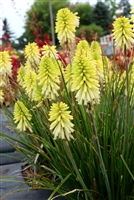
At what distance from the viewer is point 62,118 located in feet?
4.92

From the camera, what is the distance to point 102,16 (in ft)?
126

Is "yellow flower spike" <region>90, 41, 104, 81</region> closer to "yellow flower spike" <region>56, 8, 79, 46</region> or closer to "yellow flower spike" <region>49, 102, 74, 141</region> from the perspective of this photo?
"yellow flower spike" <region>56, 8, 79, 46</region>

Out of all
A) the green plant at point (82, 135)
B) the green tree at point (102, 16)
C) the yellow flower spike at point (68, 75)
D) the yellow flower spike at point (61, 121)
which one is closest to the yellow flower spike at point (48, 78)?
the green plant at point (82, 135)

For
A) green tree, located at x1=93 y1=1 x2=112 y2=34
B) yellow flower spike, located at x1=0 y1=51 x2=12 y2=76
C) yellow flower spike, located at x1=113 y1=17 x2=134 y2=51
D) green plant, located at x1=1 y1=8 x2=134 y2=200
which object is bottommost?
Answer: green plant, located at x1=1 y1=8 x2=134 y2=200

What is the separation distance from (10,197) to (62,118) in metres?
1.30

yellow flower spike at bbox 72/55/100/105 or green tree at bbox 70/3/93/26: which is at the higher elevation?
green tree at bbox 70/3/93/26

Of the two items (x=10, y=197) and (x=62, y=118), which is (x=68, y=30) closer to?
(x=62, y=118)

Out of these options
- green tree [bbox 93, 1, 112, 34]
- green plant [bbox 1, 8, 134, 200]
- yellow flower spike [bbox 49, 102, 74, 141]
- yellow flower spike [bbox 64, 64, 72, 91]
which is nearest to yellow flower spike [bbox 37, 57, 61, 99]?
green plant [bbox 1, 8, 134, 200]

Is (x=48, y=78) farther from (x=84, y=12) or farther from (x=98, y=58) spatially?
(x=84, y=12)

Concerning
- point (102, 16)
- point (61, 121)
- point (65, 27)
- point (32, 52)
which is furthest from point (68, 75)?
point (102, 16)

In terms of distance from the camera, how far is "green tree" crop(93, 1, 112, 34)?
124 ft

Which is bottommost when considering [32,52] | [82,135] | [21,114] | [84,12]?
[82,135]

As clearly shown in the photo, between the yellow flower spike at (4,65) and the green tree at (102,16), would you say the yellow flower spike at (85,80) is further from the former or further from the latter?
the green tree at (102,16)

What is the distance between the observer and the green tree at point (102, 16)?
124 feet
